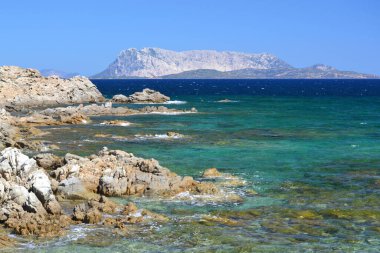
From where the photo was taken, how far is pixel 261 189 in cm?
3656

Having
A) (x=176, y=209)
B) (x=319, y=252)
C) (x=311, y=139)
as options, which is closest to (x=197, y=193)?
(x=176, y=209)

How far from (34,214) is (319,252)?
45.7 feet

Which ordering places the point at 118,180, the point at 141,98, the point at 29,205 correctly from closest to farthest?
the point at 29,205 < the point at 118,180 < the point at 141,98

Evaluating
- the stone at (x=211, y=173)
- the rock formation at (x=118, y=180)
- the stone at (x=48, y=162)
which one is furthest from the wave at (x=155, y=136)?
the rock formation at (x=118, y=180)

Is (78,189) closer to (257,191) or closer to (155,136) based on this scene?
(257,191)

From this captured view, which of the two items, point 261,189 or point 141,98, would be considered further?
point 141,98

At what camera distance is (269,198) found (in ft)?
112

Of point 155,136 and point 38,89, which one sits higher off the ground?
point 38,89

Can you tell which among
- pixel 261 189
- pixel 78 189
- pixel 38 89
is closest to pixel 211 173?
pixel 261 189

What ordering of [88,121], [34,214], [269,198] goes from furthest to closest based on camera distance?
[88,121] < [269,198] < [34,214]

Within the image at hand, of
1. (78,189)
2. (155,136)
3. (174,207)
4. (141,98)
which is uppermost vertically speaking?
(141,98)

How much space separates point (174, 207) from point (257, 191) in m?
6.56

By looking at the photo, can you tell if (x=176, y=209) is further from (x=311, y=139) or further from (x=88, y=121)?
(x=88, y=121)

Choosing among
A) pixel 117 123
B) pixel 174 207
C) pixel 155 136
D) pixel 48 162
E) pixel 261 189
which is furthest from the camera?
pixel 117 123
